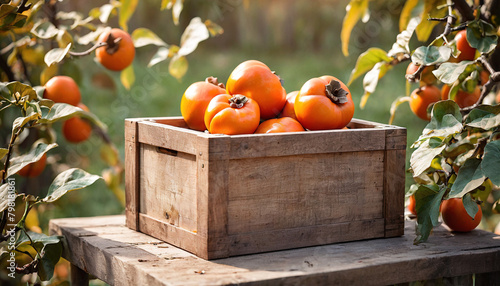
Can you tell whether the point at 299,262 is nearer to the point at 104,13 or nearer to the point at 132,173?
the point at 132,173

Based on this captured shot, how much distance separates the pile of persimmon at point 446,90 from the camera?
127cm

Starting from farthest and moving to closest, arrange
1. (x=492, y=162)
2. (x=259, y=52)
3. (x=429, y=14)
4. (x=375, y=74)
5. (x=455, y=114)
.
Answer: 1. (x=259, y=52)
2. (x=429, y=14)
3. (x=375, y=74)
4. (x=455, y=114)
5. (x=492, y=162)

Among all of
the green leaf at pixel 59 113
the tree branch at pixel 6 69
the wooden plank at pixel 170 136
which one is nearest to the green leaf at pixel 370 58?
the wooden plank at pixel 170 136

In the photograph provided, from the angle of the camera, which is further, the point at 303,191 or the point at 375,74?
the point at 375,74

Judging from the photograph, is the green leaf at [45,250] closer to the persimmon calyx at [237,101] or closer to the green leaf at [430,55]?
the persimmon calyx at [237,101]

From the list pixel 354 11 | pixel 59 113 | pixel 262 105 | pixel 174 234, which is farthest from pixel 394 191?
pixel 59 113

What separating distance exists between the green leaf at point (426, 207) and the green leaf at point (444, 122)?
0.32 ft

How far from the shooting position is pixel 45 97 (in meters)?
1.34

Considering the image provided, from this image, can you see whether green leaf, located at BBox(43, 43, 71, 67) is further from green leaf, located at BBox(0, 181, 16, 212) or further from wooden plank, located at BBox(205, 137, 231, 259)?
wooden plank, located at BBox(205, 137, 231, 259)

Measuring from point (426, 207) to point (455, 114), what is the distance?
0.18 metres

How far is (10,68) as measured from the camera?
149 centimetres

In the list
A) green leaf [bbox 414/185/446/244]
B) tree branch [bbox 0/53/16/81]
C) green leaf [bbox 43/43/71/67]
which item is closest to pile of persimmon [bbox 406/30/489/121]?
green leaf [bbox 414/185/446/244]

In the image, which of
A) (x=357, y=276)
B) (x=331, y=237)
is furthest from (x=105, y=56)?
(x=357, y=276)

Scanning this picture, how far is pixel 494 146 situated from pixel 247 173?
418 millimetres
